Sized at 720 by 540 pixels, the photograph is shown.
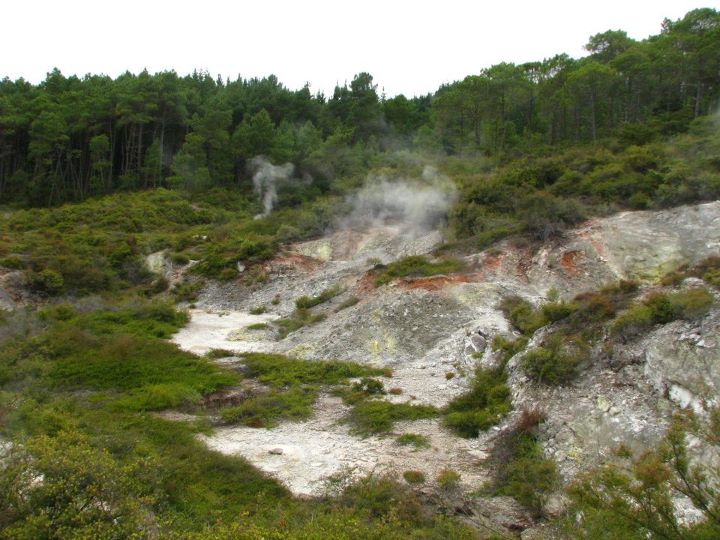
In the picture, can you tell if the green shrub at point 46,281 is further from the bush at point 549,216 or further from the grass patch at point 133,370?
the bush at point 549,216

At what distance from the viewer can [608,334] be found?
1395 centimetres

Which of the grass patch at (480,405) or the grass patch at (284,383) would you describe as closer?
the grass patch at (480,405)

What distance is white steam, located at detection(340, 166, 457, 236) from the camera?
3556 cm

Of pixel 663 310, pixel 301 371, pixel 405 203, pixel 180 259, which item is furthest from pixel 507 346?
pixel 180 259

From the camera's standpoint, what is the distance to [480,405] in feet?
48.0

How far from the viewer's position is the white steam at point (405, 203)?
117ft

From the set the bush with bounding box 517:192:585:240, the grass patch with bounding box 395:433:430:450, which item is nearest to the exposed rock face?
the grass patch with bounding box 395:433:430:450

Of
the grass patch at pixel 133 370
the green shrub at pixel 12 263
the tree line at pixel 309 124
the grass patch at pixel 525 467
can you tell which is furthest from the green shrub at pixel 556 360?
the tree line at pixel 309 124

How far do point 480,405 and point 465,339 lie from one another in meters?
4.80

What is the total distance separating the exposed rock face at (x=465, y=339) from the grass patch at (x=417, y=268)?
71 centimetres

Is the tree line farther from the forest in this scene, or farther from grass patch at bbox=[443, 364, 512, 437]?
grass patch at bbox=[443, 364, 512, 437]

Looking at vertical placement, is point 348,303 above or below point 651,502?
below

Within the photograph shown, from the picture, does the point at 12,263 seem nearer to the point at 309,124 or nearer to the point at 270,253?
the point at 270,253

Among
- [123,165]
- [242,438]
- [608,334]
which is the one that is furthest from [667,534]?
[123,165]
